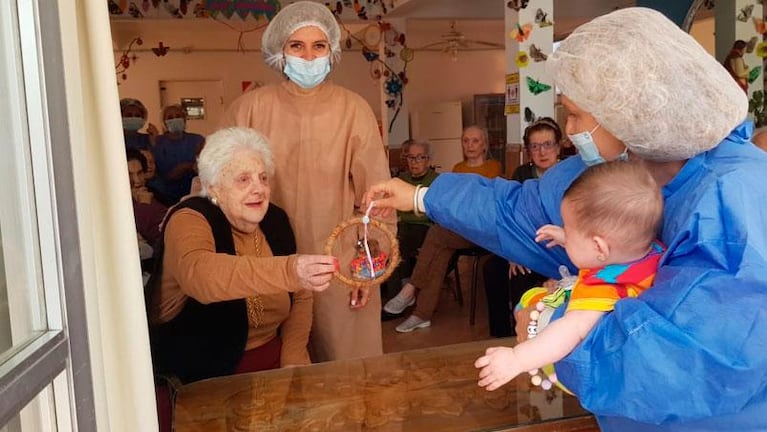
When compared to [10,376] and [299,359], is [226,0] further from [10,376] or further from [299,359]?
[10,376]

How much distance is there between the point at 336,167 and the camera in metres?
2.77

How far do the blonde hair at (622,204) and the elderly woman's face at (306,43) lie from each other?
5.20 ft

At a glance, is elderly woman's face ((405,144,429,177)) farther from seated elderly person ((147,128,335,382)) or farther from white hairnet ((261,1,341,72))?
seated elderly person ((147,128,335,382))

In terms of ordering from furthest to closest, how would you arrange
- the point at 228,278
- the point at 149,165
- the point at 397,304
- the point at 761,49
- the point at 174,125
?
the point at 761,49, the point at 397,304, the point at 174,125, the point at 149,165, the point at 228,278

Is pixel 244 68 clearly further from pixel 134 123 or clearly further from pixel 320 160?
pixel 320 160

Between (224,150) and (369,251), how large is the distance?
604 millimetres

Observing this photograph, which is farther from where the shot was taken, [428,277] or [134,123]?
[428,277]

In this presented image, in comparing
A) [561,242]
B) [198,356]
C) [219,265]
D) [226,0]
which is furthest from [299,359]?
[226,0]

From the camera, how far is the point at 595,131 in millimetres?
1438

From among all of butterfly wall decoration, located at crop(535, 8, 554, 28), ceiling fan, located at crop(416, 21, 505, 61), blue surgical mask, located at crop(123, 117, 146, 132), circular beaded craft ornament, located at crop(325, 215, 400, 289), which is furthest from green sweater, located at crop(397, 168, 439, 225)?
ceiling fan, located at crop(416, 21, 505, 61)

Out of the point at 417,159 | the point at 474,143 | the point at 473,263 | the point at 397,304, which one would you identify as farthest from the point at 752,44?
the point at 397,304

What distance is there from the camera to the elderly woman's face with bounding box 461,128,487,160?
17.5ft

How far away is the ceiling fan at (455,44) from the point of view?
1033 cm

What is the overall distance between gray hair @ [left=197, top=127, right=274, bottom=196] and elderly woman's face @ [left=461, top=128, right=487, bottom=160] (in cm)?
312
